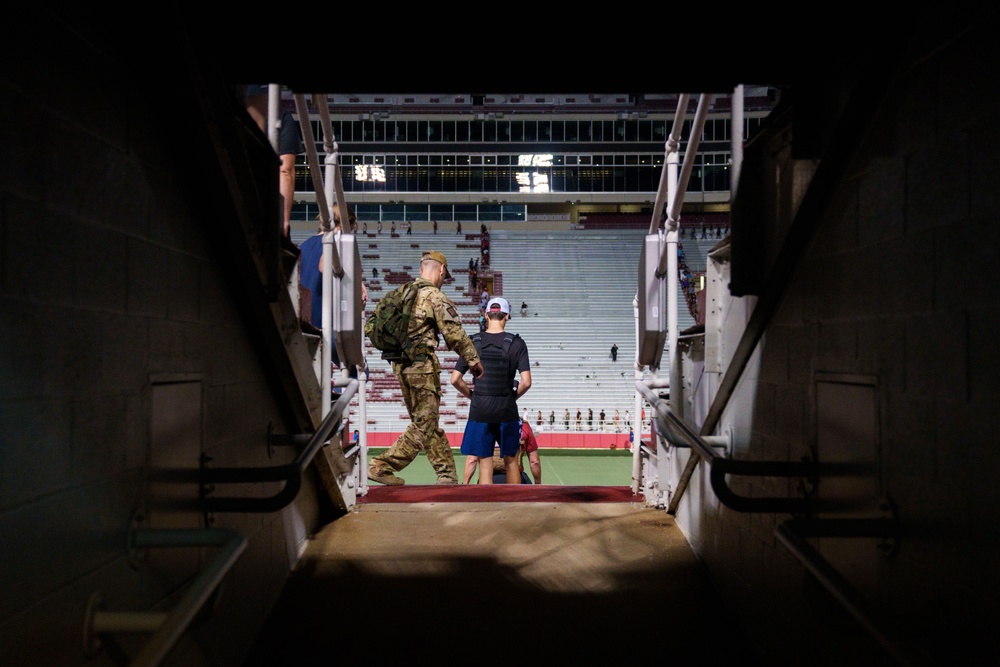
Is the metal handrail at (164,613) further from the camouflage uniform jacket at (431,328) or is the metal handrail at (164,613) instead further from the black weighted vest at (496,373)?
the black weighted vest at (496,373)

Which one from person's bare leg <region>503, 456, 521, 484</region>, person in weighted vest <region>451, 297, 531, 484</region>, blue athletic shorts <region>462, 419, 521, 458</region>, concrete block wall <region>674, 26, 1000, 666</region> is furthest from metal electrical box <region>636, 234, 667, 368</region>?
person's bare leg <region>503, 456, 521, 484</region>

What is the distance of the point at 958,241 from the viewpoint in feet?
5.14

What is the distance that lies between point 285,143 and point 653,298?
2.52 meters

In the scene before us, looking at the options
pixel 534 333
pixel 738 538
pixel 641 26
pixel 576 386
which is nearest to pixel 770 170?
pixel 641 26

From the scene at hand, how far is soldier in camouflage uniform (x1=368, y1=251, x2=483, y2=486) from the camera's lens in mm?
5055

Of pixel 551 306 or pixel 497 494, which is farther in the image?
pixel 551 306

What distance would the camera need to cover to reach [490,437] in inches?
240

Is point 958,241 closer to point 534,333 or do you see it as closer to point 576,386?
point 576,386

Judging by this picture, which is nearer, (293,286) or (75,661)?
(75,661)

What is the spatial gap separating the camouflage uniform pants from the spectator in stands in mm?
1418

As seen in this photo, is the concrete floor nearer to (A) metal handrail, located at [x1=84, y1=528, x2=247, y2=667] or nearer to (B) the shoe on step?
(A) metal handrail, located at [x1=84, y1=528, x2=247, y2=667]

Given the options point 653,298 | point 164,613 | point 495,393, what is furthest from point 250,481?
point 495,393

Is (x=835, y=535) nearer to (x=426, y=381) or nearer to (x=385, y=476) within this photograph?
(x=426, y=381)

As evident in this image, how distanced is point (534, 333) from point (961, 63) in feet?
65.7
